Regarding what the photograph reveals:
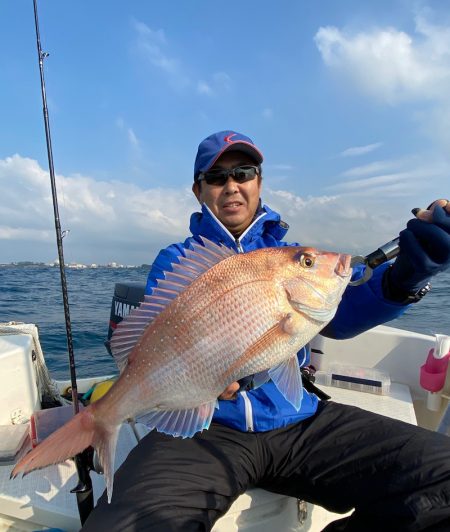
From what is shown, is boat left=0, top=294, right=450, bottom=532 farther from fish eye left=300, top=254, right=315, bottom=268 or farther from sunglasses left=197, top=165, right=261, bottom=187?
sunglasses left=197, top=165, right=261, bottom=187

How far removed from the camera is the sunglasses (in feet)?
10.4

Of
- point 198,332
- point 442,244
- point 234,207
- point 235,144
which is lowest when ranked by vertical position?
point 198,332

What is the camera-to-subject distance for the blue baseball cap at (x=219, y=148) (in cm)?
314

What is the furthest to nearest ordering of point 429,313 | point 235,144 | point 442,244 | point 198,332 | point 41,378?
1. point 429,313
2. point 41,378
3. point 235,144
4. point 442,244
5. point 198,332

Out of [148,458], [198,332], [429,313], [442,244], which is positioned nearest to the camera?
[198,332]

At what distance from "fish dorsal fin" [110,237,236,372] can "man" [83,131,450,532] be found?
1.86ft

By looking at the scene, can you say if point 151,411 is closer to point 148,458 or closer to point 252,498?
point 148,458

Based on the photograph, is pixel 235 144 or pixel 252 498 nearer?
pixel 252 498

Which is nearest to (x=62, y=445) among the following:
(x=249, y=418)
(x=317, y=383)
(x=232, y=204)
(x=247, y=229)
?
(x=249, y=418)

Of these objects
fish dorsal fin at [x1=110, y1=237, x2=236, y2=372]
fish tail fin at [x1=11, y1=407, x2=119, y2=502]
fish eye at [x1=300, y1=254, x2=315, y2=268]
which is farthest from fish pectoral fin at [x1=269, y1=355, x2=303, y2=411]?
fish tail fin at [x1=11, y1=407, x2=119, y2=502]

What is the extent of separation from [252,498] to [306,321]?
4.40 ft

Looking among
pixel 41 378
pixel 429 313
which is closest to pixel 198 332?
pixel 41 378

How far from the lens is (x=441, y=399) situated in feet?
13.9

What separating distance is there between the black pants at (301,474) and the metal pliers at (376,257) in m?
1.06
